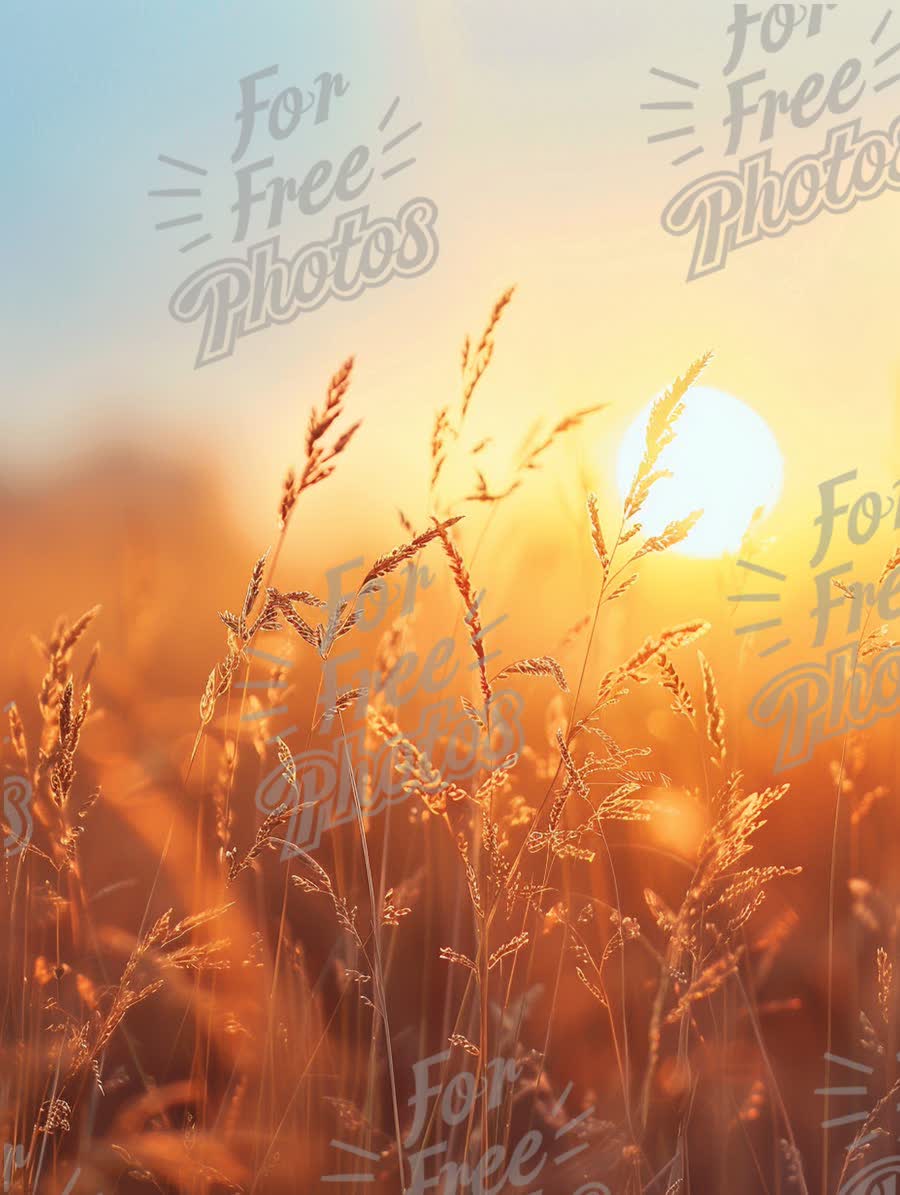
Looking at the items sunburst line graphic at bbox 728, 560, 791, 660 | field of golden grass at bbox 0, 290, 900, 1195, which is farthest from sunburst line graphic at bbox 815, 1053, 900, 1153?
sunburst line graphic at bbox 728, 560, 791, 660

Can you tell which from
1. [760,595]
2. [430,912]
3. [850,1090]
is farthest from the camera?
[430,912]

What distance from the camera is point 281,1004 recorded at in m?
1.27

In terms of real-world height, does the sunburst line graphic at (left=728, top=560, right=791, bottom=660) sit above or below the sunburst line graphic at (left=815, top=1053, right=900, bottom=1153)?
above

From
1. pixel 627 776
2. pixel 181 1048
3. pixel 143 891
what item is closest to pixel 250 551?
pixel 143 891

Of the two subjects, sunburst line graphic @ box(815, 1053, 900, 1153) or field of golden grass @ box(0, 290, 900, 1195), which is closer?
field of golden grass @ box(0, 290, 900, 1195)

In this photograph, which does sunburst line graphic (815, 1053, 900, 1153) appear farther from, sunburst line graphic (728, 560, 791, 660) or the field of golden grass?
sunburst line graphic (728, 560, 791, 660)

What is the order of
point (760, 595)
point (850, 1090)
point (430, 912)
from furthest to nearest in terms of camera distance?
point (430, 912) → point (760, 595) → point (850, 1090)

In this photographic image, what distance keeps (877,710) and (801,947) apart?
45cm

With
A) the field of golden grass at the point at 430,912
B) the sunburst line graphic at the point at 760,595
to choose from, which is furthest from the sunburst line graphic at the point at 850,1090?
the sunburst line graphic at the point at 760,595

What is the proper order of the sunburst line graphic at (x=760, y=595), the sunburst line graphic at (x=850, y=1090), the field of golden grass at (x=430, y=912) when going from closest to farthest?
the field of golden grass at (x=430, y=912), the sunburst line graphic at (x=850, y=1090), the sunburst line graphic at (x=760, y=595)

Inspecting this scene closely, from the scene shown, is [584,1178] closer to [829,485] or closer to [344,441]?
[344,441]

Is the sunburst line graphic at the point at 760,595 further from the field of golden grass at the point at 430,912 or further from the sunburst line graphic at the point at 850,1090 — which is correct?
the sunburst line graphic at the point at 850,1090

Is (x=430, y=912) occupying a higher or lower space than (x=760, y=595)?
lower

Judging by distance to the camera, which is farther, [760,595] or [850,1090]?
[760,595]
